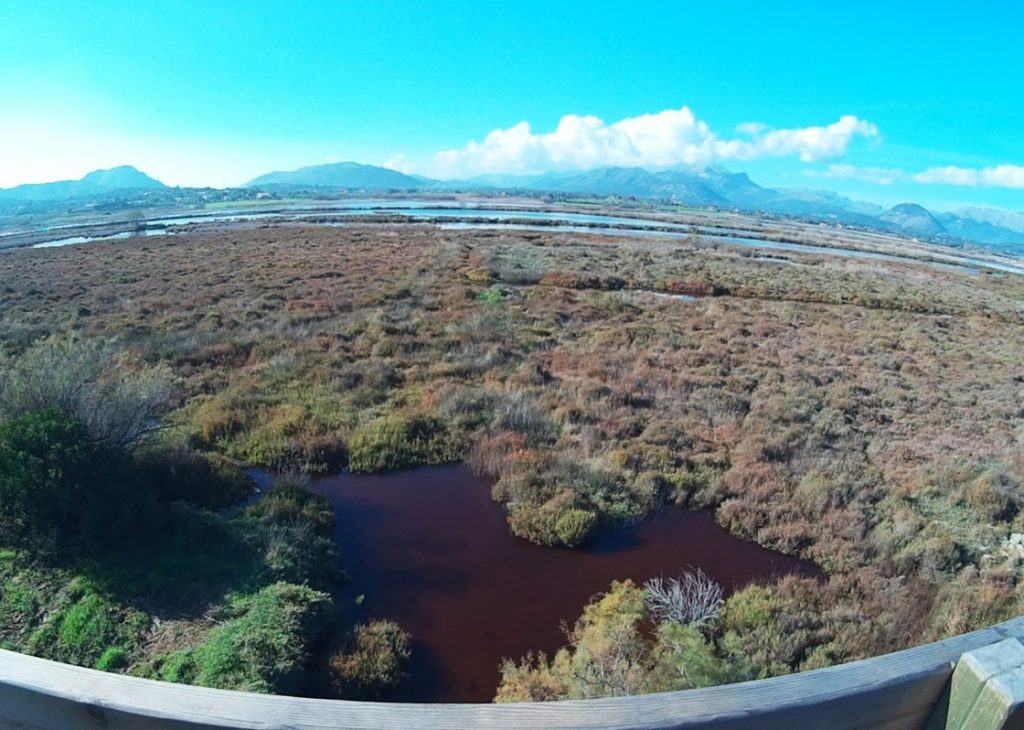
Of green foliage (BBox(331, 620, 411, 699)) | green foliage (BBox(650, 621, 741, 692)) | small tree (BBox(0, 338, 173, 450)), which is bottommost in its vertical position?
green foliage (BBox(331, 620, 411, 699))

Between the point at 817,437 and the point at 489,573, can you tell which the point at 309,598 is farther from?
the point at 817,437

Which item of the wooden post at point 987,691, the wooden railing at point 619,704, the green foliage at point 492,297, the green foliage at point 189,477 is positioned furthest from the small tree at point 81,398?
the green foliage at point 492,297

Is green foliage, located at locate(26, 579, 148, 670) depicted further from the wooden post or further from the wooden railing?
the wooden post

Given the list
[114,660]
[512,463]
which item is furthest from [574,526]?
[114,660]

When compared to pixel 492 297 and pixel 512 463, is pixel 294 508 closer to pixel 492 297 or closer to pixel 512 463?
pixel 512 463

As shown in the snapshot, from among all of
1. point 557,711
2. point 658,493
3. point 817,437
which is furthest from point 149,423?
point 817,437

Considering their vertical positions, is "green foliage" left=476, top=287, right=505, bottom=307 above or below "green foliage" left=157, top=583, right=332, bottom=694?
above

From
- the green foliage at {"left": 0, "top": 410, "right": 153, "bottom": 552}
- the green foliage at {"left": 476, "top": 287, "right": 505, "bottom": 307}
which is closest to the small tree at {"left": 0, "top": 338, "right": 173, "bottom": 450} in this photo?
the green foliage at {"left": 0, "top": 410, "right": 153, "bottom": 552}
